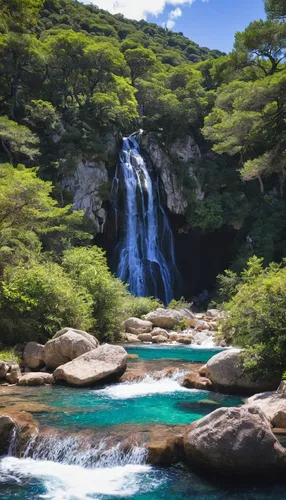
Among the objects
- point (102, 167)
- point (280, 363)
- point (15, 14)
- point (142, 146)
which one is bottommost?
point (280, 363)

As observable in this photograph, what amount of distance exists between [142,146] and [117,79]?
6748mm

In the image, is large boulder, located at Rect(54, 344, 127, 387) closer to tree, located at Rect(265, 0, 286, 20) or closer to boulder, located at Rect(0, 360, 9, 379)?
boulder, located at Rect(0, 360, 9, 379)

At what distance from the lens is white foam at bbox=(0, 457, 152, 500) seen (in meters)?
5.30

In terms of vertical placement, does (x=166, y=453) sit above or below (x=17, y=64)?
below

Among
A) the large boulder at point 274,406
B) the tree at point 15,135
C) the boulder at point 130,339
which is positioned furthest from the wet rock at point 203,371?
the tree at point 15,135

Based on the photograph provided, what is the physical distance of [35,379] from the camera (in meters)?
10.1

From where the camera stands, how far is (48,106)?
2961 cm

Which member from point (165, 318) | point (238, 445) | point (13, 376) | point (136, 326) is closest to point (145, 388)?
point (13, 376)

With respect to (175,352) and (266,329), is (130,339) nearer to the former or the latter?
(175,352)

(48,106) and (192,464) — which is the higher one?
(48,106)

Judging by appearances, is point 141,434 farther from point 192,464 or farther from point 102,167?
point 102,167

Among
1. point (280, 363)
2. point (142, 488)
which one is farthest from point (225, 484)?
point (280, 363)

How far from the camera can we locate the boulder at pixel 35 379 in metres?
10.1

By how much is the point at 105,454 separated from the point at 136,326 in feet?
42.4
